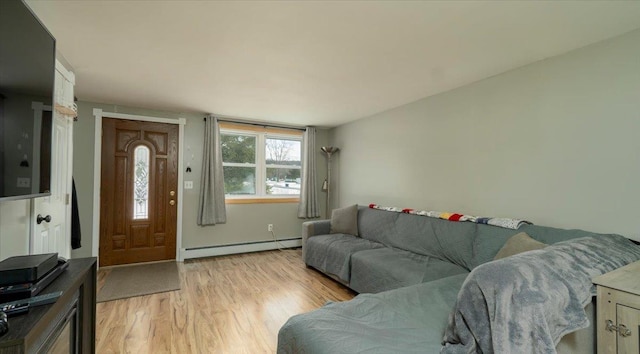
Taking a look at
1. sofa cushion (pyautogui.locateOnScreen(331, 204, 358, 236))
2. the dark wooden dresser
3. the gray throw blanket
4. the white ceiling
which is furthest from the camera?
sofa cushion (pyautogui.locateOnScreen(331, 204, 358, 236))

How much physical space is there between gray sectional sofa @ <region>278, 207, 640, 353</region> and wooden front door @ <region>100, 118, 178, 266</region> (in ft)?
6.91

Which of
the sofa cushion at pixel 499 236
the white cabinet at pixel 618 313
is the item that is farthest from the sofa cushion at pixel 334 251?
the white cabinet at pixel 618 313

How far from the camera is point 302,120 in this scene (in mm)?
4430

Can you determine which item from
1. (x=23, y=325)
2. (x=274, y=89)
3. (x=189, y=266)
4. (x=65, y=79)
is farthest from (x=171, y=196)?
(x=23, y=325)

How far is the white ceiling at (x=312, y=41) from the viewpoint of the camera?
1.59 meters

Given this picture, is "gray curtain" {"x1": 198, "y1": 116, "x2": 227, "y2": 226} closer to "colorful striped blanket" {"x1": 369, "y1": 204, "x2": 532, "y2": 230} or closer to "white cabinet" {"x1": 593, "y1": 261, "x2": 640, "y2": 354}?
"colorful striped blanket" {"x1": 369, "y1": 204, "x2": 532, "y2": 230}

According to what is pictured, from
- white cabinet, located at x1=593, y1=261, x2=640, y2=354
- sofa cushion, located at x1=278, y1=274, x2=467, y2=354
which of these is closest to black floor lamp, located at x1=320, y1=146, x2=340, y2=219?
sofa cushion, located at x1=278, y1=274, x2=467, y2=354

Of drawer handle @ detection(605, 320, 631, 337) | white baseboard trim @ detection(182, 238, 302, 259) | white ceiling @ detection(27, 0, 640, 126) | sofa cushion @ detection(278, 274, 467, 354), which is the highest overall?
white ceiling @ detection(27, 0, 640, 126)

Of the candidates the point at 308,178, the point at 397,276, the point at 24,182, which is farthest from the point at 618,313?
the point at 308,178

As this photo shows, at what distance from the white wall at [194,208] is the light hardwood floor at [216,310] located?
53 centimetres

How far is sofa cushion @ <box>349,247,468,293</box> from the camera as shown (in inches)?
90.1

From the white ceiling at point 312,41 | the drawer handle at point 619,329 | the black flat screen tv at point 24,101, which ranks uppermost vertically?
the white ceiling at point 312,41

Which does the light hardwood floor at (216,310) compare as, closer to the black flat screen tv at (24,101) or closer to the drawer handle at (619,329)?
the black flat screen tv at (24,101)

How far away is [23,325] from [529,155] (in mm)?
3141
